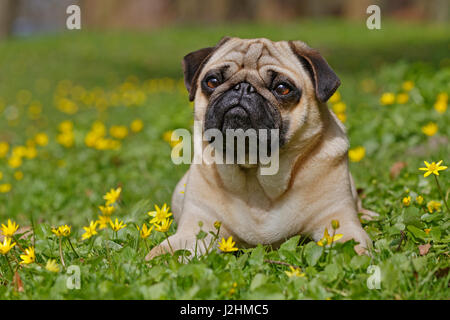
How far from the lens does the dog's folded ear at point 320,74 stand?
3111 millimetres

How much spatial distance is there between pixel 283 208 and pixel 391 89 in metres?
4.14

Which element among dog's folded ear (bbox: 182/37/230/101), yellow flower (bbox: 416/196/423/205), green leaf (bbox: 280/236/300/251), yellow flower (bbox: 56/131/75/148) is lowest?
green leaf (bbox: 280/236/300/251)

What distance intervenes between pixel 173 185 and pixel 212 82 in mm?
1861

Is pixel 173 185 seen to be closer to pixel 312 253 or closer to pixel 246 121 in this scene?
pixel 246 121

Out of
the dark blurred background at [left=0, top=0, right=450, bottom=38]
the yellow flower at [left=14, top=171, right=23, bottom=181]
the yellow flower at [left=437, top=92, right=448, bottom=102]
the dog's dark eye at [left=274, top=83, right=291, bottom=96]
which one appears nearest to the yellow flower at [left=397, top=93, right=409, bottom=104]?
the yellow flower at [left=437, top=92, right=448, bottom=102]

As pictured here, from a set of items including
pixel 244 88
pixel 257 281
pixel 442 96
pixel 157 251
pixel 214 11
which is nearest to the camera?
pixel 257 281

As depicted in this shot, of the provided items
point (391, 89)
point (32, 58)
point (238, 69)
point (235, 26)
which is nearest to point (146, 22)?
point (235, 26)

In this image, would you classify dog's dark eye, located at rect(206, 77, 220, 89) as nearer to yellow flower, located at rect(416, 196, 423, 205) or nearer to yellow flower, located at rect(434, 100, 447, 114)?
yellow flower, located at rect(416, 196, 423, 205)

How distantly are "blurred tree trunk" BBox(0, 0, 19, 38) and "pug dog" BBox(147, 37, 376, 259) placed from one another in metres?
16.9

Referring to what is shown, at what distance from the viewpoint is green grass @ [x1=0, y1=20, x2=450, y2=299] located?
2459mm

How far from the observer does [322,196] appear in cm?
323

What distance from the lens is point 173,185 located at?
16.3ft

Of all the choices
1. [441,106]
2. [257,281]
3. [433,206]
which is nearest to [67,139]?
[441,106]

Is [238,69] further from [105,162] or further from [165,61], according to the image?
[165,61]
